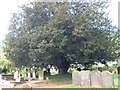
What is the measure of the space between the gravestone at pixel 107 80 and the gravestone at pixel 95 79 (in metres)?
0.14

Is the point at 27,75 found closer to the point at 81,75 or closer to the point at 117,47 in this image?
the point at 117,47

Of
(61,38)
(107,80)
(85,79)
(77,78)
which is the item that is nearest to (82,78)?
(85,79)

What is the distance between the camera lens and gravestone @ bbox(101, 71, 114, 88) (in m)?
3.13

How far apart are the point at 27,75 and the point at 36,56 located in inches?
94.1

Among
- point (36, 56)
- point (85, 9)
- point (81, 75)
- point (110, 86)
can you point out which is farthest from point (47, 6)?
point (110, 86)

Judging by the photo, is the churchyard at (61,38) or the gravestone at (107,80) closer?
the gravestone at (107,80)

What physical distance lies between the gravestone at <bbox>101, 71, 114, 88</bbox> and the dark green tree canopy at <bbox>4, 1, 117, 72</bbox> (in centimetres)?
200

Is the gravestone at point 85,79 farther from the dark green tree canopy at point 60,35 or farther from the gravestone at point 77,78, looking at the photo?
the dark green tree canopy at point 60,35

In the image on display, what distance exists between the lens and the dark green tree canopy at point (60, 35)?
5.30 m

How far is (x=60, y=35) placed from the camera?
5250 mm

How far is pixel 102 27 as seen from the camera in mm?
5977

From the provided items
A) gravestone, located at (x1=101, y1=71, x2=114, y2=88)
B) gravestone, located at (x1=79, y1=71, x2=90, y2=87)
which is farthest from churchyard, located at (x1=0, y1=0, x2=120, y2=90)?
gravestone, located at (x1=101, y1=71, x2=114, y2=88)

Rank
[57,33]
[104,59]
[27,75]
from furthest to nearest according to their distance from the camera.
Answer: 1. [27,75]
2. [104,59]
3. [57,33]

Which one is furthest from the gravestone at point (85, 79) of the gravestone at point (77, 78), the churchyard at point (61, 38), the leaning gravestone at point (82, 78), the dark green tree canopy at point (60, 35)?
the dark green tree canopy at point (60, 35)
